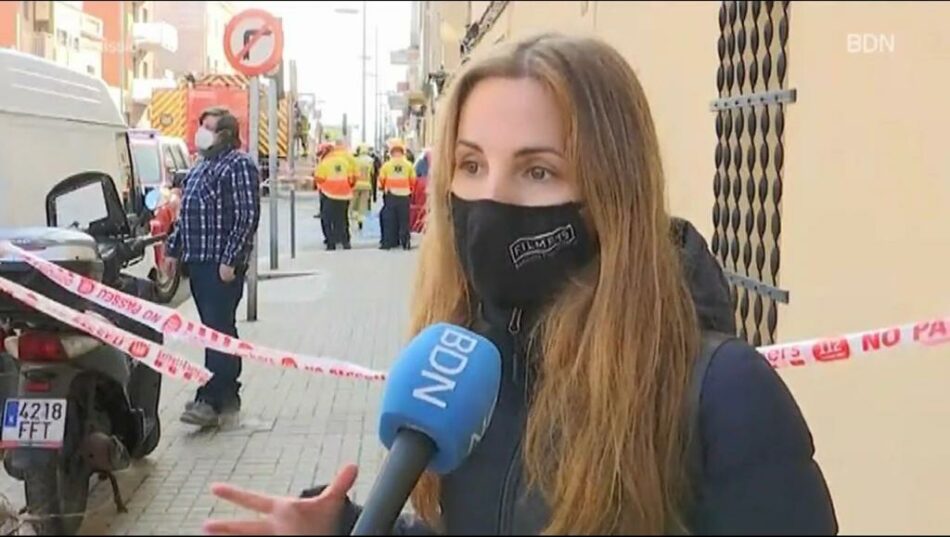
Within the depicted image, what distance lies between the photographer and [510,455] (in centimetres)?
161

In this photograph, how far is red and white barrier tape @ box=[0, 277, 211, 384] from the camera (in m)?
3.68

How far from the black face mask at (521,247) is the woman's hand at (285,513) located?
12.5 inches

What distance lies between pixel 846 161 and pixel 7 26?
454cm

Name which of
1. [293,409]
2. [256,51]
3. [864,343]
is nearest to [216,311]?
[293,409]

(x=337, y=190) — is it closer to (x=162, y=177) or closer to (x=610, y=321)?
(x=162, y=177)

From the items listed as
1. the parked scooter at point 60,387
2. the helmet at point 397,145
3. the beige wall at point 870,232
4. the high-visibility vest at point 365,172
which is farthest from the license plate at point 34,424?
the high-visibility vest at point 365,172

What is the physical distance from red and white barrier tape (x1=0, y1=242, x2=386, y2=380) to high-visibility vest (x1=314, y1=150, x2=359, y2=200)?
4.30 meters

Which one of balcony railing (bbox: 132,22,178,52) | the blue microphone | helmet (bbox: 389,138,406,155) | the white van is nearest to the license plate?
the white van

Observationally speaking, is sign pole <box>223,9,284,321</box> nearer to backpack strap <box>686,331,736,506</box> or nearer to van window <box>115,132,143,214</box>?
van window <box>115,132,143,214</box>

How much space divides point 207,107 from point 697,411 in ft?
21.3

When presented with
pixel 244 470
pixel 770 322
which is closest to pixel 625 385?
pixel 770 322

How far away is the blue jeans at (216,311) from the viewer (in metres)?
7.12

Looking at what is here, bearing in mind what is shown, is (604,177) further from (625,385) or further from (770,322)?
(770,322)

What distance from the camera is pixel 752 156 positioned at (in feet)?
15.9
